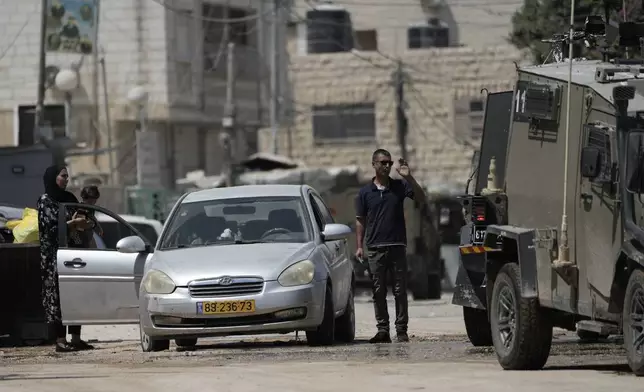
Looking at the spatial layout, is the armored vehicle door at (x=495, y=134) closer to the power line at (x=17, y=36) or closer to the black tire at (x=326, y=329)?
the black tire at (x=326, y=329)

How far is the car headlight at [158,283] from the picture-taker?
1641 centimetres

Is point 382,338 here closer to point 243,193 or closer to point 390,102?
point 243,193

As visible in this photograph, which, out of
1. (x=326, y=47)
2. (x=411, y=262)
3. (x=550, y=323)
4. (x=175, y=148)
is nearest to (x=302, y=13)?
(x=326, y=47)

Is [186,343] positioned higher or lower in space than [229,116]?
lower

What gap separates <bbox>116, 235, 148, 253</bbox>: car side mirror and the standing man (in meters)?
2.06

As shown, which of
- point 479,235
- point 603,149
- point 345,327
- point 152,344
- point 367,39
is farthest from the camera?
point 367,39

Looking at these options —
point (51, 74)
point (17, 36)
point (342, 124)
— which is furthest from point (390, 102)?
point (51, 74)

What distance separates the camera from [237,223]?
17500 mm

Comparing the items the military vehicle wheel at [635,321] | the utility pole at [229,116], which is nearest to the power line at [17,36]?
the utility pole at [229,116]

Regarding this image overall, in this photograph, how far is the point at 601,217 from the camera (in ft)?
40.7

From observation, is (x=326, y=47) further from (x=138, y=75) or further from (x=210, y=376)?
(x=210, y=376)

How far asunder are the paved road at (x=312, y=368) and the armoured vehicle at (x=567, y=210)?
393mm

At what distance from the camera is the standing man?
17891 mm

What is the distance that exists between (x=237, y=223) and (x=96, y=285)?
1743 millimetres
